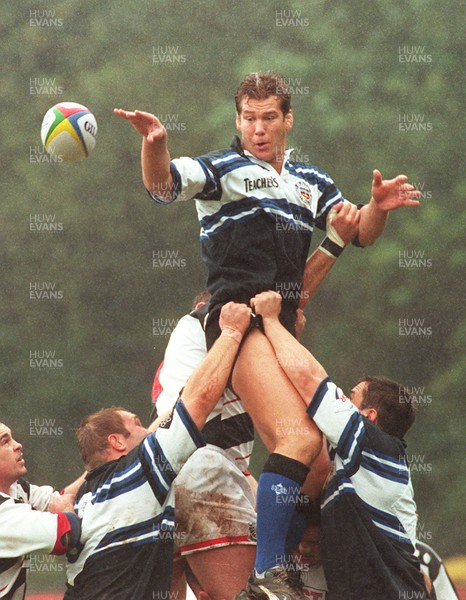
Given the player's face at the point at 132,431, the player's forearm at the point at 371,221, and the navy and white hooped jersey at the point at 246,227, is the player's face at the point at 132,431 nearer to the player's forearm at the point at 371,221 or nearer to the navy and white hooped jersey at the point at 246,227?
the navy and white hooped jersey at the point at 246,227

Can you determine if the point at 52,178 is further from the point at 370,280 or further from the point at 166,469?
the point at 166,469

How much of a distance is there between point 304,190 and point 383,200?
0.31 meters

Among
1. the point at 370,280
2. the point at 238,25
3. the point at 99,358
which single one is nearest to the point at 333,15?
the point at 238,25

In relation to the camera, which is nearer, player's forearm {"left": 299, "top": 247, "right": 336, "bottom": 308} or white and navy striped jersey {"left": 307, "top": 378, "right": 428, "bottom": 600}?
white and navy striped jersey {"left": 307, "top": 378, "right": 428, "bottom": 600}

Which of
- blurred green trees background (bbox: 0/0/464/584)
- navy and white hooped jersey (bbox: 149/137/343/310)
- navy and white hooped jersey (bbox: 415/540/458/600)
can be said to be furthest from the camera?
blurred green trees background (bbox: 0/0/464/584)

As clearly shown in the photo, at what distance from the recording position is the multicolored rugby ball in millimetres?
4047

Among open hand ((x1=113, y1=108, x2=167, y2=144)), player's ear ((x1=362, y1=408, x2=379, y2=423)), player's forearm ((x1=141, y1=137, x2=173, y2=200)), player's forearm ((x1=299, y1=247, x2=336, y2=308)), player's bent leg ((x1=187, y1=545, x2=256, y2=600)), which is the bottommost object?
player's bent leg ((x1=187, y1=545, x2=256, y2=600))

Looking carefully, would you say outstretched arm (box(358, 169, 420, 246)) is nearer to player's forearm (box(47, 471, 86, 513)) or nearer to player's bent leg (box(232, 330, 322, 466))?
player's bent leg (box(232, 330, 322, 466))

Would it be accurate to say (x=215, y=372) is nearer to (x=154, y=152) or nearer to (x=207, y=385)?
(x=207, y=385)

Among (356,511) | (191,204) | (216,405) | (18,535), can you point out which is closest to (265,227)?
(216,405)

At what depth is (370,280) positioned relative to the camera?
26.0 ft

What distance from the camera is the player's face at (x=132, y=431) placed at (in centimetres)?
377

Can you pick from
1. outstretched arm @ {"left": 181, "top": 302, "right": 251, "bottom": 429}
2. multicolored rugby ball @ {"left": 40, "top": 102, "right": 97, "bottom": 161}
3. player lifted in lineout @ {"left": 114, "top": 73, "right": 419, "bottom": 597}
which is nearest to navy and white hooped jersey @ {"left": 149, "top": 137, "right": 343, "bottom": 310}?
player lifted in lineout @ {"left": 114, "top": 73, "right": 419, "bottom": 597}

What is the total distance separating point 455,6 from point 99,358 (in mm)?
3874
